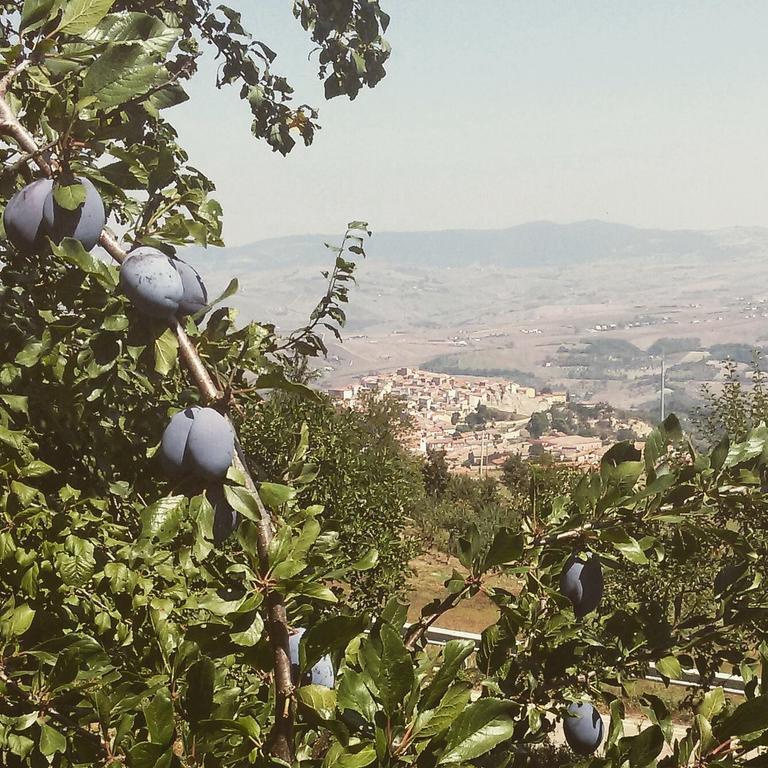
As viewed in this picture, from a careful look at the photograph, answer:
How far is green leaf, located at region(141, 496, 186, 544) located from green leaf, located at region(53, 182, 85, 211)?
503 millimetres

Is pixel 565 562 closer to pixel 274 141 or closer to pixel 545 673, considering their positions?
pixel 545 673

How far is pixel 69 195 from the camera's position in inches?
47.9

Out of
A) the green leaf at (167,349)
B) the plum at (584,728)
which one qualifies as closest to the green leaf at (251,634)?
the green leaf at (167,349)

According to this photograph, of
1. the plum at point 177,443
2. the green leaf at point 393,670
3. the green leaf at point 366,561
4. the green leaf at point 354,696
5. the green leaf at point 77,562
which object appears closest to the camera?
the green leaf at point 393,670

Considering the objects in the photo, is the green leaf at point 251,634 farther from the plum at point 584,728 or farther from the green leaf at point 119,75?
the plum at point 584,728

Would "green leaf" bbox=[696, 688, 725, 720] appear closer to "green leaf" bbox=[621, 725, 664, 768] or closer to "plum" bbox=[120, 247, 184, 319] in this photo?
"green leaf" bbox=[621, 725, 664, 768]

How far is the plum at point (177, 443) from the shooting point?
1255 mm

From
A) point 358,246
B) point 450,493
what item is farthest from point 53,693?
point 450,493

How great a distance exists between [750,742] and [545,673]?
56cm

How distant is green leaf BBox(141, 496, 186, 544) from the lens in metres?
1.22

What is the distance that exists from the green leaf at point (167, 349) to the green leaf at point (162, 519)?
225mm

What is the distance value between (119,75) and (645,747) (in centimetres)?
137

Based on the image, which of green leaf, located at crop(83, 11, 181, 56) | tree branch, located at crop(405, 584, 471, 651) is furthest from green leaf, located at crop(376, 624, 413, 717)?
green leaf, located at crop(83, 11, 181, 56)

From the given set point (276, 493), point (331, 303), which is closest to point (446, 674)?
point (276, 493)
